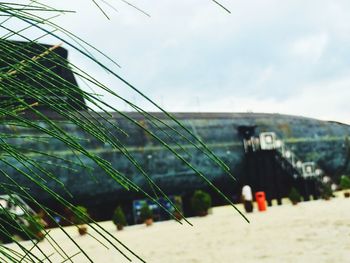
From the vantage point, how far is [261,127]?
26.9m

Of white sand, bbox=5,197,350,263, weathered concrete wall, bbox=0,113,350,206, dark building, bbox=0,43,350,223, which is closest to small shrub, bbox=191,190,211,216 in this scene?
dark building, bbox=0,43,350,223

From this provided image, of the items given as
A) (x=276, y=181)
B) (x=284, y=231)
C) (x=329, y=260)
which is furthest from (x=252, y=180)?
(x=329, y=260)

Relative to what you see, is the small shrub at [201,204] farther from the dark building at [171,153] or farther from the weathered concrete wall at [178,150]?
the weathered concrete wall at [178,150]

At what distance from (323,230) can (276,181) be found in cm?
1547

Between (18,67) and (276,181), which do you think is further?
(276,181)

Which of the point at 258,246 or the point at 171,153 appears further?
the point at 171,153

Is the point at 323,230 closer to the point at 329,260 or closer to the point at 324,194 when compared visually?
the point at 329,260

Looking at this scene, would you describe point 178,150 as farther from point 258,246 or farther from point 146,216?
point 258,246

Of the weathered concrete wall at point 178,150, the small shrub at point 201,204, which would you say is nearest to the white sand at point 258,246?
the small shrub at point 201,204

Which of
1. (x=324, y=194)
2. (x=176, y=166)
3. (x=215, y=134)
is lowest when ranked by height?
(x=324, y=194)

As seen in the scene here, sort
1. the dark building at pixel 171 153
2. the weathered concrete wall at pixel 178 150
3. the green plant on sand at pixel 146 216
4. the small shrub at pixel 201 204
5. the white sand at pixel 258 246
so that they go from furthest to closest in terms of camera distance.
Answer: the weathered concrete wall at pixel 178 150
the dark building at pixel 171 153
the small shrub at pixel 201 204
the green plant on sand at pixel 146 216
the white sand at pixel 258 246

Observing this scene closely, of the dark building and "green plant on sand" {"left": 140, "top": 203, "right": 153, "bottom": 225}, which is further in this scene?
the dark building

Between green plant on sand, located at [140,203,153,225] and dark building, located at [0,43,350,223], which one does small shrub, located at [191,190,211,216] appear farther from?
green plant on sand, located at [140,203,153,225]

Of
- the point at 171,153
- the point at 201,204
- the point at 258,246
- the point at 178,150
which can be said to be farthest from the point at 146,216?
the point at 258,246
